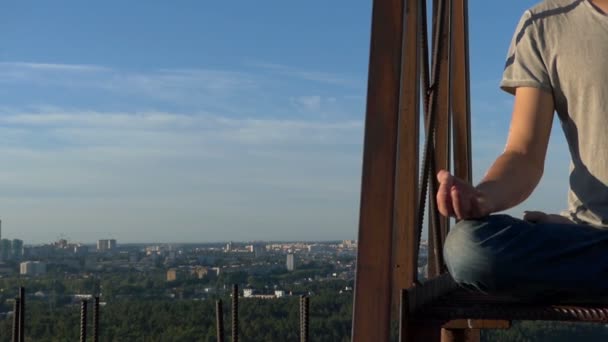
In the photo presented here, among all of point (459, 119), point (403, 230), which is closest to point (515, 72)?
A: point (403, 230)

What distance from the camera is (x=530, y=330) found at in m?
19.9

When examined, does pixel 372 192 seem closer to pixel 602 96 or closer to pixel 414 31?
pixel 602 96

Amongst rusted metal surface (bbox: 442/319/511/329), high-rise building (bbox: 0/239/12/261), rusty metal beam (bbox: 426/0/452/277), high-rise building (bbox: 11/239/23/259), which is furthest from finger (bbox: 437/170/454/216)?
high-rise building (bbox: 11/239/23/259)

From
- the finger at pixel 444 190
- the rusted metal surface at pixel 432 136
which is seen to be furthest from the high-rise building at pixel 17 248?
the finger at pixel 444 190

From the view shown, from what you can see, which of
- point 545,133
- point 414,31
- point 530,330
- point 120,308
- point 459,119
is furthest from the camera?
point 120,308

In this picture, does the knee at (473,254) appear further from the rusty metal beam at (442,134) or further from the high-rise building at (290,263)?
the high-rise building at (290,263)

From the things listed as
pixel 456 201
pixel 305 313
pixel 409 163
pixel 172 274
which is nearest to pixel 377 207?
pixel 456 201

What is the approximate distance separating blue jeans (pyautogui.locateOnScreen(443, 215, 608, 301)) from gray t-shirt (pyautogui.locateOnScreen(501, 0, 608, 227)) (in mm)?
109

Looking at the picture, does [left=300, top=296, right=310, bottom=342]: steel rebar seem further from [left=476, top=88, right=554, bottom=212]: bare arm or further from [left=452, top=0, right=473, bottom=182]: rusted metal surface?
[left=476, top=88, right=554, bottom=212]: bare arm

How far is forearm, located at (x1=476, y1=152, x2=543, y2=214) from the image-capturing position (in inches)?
54.9

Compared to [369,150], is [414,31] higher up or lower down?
higher up

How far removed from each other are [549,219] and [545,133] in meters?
0.15

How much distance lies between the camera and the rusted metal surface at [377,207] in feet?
4.58

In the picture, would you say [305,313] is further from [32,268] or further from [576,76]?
[32,268]
